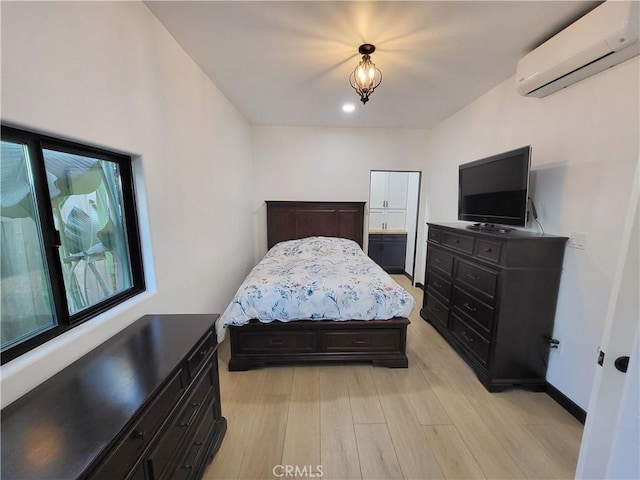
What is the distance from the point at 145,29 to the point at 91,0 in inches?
16.2

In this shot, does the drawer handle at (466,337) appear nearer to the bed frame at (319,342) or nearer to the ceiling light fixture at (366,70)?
the bed frame at (319,342)

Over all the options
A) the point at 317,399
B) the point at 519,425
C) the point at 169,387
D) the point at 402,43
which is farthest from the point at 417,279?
the point at 169,387

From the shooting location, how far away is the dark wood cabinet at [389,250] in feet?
16.7

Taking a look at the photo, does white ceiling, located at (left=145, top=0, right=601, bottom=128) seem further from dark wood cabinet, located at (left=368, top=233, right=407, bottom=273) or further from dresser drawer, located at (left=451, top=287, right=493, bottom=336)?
dark wood cabinet, located at (left=368, top=233, right=407, bottom=273)

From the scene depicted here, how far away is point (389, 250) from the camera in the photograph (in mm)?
5152

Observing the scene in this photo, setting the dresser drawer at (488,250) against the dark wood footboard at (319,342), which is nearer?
the dresser drawer at (488,250)

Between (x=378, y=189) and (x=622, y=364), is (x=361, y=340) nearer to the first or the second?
(x=622, y=364)

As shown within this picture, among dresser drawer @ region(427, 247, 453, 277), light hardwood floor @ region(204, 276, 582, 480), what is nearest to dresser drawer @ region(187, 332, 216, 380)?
light hardwood floor @ region(204, 276, 582, 480)

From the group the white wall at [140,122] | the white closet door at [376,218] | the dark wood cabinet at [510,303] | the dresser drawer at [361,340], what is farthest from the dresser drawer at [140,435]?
the white closet door at [376,218]

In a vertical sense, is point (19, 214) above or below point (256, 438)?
above

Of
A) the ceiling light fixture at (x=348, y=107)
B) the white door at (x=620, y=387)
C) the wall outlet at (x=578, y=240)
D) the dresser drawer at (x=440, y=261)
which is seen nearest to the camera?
the white door at (x=620, y=387)

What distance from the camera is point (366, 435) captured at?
165 centimetres

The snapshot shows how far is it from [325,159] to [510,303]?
10.1 feet

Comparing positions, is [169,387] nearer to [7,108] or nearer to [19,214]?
[19,214]
